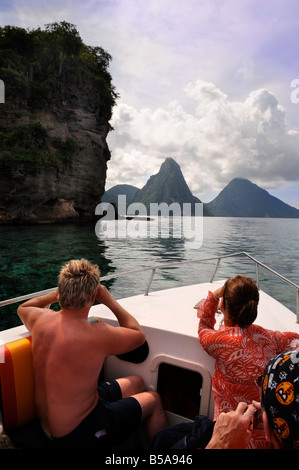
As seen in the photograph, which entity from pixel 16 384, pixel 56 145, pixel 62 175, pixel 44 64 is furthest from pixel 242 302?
pixel 44 64

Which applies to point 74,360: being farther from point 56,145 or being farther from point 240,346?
point 56,145

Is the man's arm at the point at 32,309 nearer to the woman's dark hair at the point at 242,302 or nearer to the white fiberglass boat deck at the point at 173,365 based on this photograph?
the white fiberglass boat deck at the point at 173,365

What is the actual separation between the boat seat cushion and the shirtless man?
13 centimetres

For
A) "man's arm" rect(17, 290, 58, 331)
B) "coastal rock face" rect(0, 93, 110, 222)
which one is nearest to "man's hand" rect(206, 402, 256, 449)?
"man's arm" rect(17, 290, 58, 331)

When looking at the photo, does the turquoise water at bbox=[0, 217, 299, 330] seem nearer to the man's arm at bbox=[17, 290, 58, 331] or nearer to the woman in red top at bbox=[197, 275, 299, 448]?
the man's arm at bbox=[17, 290, 58, 331]

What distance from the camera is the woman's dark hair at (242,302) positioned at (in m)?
1.52

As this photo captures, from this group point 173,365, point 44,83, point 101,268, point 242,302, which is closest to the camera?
point 242,302

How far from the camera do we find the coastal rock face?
26.0 m

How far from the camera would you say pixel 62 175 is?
30.3m

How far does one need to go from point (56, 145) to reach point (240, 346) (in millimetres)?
32622

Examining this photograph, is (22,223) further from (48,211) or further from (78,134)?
(78,134)

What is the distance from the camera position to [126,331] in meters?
1.64

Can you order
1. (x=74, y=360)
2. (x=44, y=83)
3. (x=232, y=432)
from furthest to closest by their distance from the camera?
(x=44, y=83) → (x=74, y=360) → (x=232, y=432)

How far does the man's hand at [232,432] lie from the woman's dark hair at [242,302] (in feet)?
1.68
